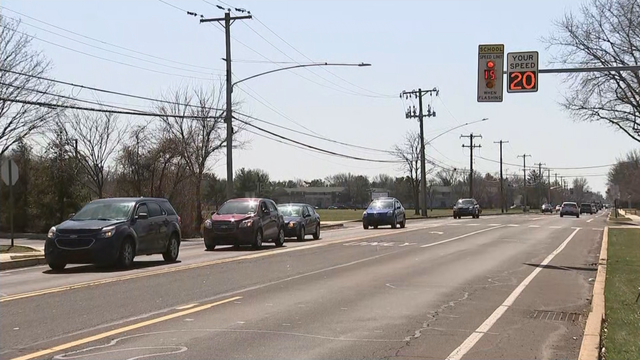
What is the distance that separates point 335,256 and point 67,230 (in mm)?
7530

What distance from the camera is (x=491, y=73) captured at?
20469mm

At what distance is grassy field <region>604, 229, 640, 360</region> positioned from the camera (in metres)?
7.75

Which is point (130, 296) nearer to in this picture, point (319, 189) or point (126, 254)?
point (126, 254)

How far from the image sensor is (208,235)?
2264cm

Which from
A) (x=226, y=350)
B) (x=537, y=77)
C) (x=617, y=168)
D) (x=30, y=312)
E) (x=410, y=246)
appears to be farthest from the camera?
(x=617, y=168)

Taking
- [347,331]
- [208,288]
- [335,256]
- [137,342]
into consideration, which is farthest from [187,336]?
[335,256]

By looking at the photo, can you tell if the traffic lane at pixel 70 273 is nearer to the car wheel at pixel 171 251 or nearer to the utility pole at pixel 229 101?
the car wheel at pixel 171 251

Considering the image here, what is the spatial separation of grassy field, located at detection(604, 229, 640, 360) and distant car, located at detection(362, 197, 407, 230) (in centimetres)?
1972

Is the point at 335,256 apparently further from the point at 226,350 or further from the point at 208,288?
the point at 226,350

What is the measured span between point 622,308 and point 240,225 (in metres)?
13.7

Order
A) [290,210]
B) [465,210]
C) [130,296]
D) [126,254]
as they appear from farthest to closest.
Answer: [465,210]
[290,210]
[126,254]
[130,296]

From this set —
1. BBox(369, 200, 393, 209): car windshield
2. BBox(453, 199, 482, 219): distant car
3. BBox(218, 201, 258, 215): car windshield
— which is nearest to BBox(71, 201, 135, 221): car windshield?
BBox(218, 201, 258, 215): car windshield

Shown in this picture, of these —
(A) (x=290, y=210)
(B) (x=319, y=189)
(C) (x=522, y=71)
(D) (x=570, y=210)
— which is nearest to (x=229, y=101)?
(A) (x=290, y=210)

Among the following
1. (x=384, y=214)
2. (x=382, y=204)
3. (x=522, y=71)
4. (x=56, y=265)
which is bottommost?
(x=56, y=265)
